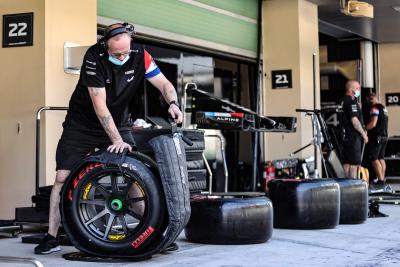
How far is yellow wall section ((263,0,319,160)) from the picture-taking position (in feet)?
40.4

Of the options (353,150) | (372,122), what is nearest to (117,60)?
(353,150)

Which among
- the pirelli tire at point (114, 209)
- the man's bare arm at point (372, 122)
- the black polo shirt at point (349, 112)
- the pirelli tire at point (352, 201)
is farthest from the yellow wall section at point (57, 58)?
the man's bare arm at point (372, 122)

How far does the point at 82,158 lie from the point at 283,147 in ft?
24.6

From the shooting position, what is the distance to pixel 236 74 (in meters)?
12.3

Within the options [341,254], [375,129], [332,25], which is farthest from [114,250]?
[332,25]

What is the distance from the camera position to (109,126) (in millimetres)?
5023

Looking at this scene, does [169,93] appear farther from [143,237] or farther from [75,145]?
[143,237]

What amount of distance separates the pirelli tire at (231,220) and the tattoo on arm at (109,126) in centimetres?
113

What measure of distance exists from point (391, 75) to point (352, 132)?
715 centimetres

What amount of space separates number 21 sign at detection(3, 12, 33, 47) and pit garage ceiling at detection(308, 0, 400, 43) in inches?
249

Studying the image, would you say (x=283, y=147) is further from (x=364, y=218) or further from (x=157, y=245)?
(x=157, y=245)

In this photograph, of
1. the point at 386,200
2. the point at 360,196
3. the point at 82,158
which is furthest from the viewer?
the point at 386,200

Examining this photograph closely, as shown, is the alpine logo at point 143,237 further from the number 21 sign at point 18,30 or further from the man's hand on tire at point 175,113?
the number 21 sign at point 18,30

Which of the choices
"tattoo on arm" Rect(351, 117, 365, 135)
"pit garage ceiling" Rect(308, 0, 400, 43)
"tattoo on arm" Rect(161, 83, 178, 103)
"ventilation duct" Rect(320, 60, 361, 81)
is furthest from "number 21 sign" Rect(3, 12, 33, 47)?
"ventilation duct" Rect(320, 60, 361, 81)
